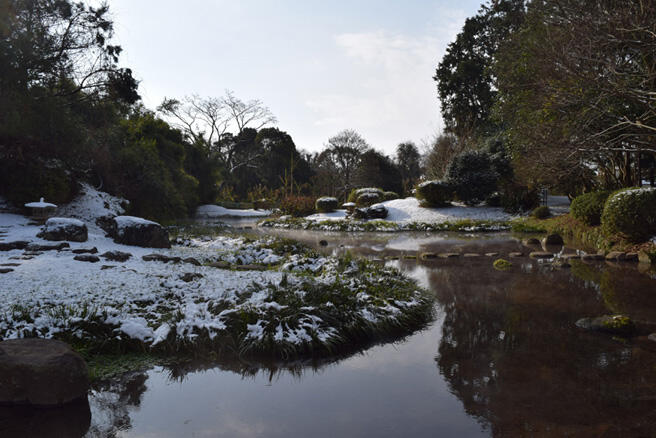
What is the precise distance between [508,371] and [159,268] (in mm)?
5162

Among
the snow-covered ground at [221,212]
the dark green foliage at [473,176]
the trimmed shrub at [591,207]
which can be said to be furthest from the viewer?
the snow-covered ground at [221,212]

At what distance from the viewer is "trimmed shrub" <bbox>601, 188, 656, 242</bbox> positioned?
9156 mm

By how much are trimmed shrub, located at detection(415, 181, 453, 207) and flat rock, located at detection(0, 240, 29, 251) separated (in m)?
17.3

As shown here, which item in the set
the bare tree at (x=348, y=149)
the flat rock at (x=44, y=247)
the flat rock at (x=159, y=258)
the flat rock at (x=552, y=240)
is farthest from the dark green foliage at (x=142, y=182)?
the bare tree at (x=348, y=149)

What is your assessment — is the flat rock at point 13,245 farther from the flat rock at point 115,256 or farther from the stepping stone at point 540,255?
the stepping stone at point 540,255

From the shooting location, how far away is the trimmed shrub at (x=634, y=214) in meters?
9.16

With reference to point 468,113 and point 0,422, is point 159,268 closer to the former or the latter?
point 0,422

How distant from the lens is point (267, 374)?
3682 mm

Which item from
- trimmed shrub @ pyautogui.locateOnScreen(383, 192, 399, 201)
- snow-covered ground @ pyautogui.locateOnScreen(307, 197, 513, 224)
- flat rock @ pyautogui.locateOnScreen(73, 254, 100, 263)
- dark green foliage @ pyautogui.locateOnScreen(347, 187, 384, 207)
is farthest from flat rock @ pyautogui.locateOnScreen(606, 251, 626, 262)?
trimmed shrub @ pyautogui.locateOnScreen(383, 192, 399, 201)

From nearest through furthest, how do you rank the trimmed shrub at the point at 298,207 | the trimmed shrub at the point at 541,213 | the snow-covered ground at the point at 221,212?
the trimmed shrub at the point at 541,213 → the trimmed shrub at the point at 298,207 → the snow-covered ground at the point at 221,212

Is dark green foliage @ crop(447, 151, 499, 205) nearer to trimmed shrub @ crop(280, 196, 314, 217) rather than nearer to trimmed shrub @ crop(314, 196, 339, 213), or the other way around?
trimmed shrub @ crop(314, 196, 339, 213)

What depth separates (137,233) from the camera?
904 cm

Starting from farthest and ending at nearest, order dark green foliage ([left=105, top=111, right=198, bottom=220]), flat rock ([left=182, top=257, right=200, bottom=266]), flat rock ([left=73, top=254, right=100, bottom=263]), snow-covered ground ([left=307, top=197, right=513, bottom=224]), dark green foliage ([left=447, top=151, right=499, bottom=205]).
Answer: dark green foliage ([left=447, top=151, right=499, bottom=205]), snow-covered ground ([left=307, top=197, right=513, bottom=224]), dark green foliage ([left=105, top=111, right=198, bottom=220]), flat rock ([left=182, top=257, right=200, bottom=266]), flat rock ([left=73, top=254, right=100, bottom=263])

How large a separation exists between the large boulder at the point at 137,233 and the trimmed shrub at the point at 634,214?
10.3m
